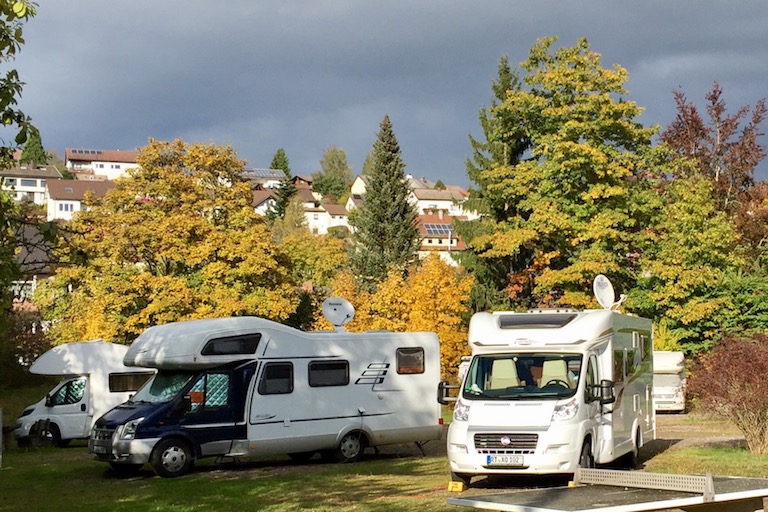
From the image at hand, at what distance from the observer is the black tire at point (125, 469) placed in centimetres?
1958

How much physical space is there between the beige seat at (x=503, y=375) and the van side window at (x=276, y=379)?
620 centimetres

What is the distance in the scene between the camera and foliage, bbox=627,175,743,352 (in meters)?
39.6

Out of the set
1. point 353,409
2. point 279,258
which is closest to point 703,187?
point 279,258

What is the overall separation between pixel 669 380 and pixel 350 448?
64.8 ft

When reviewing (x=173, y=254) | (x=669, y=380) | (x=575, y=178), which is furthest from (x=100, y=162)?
(x=669, y=380)

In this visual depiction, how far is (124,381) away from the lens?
29016mm

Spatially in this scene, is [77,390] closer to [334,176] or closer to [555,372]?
[555,372]

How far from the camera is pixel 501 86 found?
1948 inches

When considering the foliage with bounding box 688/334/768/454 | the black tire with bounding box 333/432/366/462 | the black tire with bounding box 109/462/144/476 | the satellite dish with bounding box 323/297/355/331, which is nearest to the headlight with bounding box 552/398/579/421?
the foliage with bounding box 688/334/768/454

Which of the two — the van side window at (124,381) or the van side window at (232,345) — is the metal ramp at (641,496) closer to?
the van side window at (232,345)

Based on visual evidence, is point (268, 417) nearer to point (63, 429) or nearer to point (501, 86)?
point (63, 429)

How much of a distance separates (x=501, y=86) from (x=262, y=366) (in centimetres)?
3265

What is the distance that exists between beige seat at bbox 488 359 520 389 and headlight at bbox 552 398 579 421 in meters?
0.86

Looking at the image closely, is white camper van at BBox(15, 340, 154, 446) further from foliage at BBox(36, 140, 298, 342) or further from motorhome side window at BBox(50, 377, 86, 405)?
foliage at BBox(36, 140, 298, 342)
